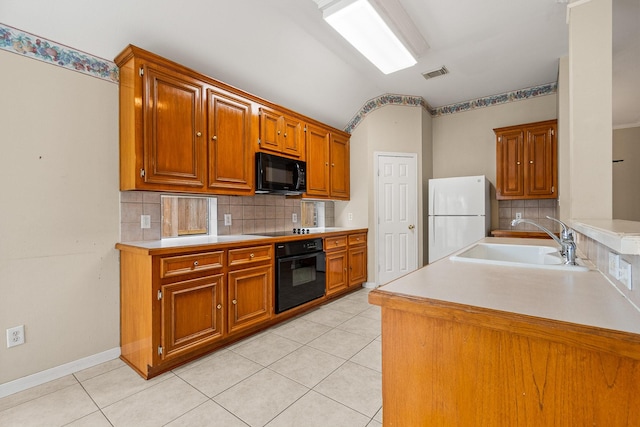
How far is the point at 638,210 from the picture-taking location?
4258mm

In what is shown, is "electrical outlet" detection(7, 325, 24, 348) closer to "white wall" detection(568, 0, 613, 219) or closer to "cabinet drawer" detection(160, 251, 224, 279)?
"cabinet drawer" detection(160, 251, 224, 279)

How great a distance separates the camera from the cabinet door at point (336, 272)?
11.8ft

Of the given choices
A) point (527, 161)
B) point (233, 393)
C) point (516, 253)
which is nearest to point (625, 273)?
point (516, 253)

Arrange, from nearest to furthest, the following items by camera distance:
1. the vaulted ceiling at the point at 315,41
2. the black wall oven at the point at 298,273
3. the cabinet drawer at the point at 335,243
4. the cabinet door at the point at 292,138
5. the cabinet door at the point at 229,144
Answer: the vaulted ceiling at the point at 315,41
the cabinet door at the point at 229,144
the black wall oven at the point at 298,273
the cabinet door at the point at 292,138
the cabinet drawer at the point at 335,243

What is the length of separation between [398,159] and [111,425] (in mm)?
4190

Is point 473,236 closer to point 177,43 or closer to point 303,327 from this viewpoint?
point 303,327

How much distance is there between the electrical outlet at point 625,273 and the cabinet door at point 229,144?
263 centimetres

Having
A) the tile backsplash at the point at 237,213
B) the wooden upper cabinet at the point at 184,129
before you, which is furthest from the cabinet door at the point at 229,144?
the tile backsplash at the point at 237,213

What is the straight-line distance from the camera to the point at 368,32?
2.54 meters

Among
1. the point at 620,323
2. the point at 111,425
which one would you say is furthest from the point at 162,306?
the point at 620,323

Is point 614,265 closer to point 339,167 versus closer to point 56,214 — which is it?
point 56,214

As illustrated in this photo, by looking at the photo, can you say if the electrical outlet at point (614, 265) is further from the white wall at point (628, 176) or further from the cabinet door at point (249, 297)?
the white wall at point (628, 176)

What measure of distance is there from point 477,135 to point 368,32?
2.92 metres

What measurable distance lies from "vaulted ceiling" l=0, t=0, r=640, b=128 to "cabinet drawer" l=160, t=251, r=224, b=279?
1.69m
